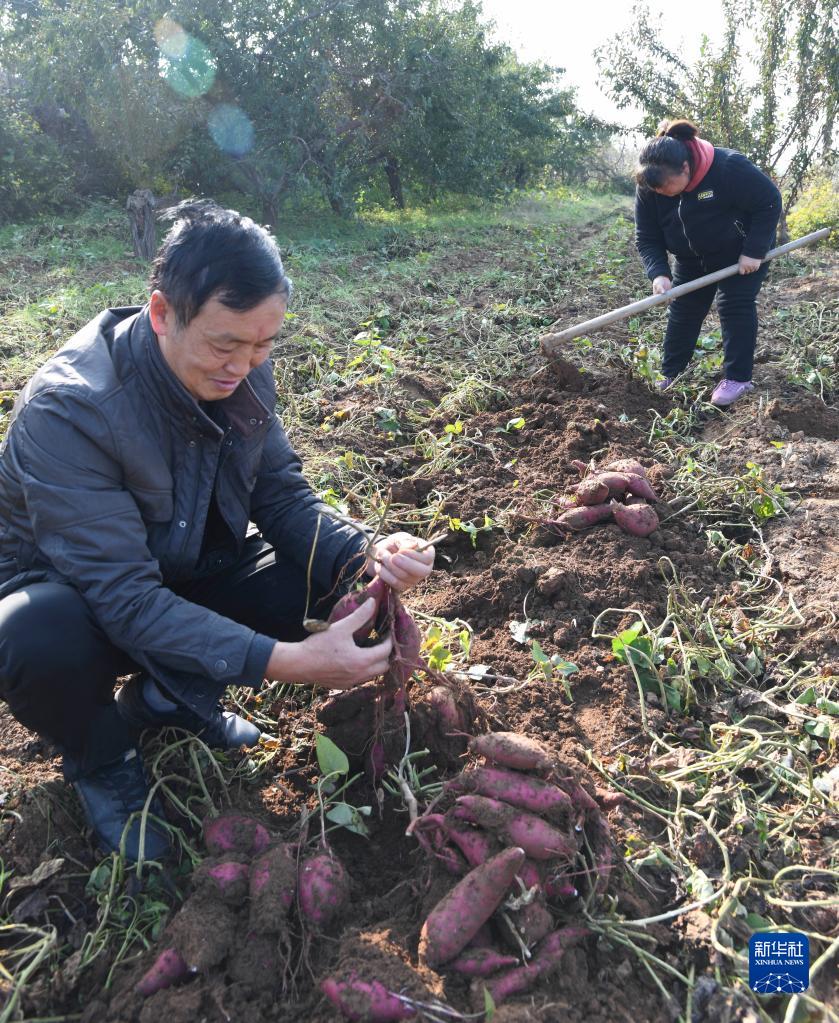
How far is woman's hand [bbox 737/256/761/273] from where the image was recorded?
3.83 meters

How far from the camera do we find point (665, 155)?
3594mm

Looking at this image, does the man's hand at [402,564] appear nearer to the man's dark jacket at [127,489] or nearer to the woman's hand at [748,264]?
the man's dark jacket at [127,489]

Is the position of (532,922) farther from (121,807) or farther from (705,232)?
(705,232)

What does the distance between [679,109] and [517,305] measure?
6613mm

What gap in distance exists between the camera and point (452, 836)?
1530 millimetres

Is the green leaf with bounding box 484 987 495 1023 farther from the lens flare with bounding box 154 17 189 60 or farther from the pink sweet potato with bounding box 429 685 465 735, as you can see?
the lens flare with bounding box 154 17 189 60

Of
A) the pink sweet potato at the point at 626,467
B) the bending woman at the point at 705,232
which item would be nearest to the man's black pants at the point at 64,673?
the pink sweet potato at the point at 626,467

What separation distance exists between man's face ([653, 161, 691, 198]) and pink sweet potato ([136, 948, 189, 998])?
12.0 feet

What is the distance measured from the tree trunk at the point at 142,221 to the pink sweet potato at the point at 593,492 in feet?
21.8

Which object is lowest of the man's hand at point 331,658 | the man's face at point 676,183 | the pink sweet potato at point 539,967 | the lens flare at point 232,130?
the pink sweet potato at point 539,967

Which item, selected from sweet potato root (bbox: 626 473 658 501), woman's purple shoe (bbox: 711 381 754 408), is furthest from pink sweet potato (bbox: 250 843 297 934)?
woman's purple shoe (bbox: 711 381 754 408)

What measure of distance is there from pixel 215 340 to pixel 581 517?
164 cm

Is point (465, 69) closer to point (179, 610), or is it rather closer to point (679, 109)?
point (679, 109)

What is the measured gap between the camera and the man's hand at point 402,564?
1.73m
